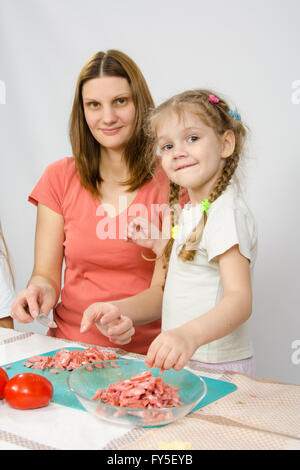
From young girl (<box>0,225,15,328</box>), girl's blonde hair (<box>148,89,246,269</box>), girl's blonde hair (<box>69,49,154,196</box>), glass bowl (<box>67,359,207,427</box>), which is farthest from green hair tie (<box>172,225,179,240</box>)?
young girl (<box>0,225,15,328</box>)

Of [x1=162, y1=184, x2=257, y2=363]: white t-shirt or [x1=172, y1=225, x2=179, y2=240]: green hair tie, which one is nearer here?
[x1=162, y1=184, x2=257, y2=363]: white t-shirt

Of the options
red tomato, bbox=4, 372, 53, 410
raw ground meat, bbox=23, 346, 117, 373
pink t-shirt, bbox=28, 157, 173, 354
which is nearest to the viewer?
red tomato, bbox=4, 372, 53, 410

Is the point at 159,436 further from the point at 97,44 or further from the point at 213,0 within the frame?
the point at 97,44

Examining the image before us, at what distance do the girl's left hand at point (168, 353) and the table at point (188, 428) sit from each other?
0.30 feet

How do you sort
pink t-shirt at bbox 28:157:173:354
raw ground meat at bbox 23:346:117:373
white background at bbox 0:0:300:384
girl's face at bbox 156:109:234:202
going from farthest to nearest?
white background at bbox 0:0:300:384, pink t-shirt at bbox 28:157:173:354, girl's face at bbox 156:109:234:202, raw ground meat at bbox 23:346:117:373

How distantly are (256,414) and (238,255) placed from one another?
1.13 ft

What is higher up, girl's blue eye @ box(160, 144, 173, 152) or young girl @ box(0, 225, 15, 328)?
girl's blue eye @ box(160, 144, 173, 152)

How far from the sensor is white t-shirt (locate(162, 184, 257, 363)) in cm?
113

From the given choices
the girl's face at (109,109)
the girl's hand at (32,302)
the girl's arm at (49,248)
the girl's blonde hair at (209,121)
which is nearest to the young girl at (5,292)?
the girl's arm at (49,248)

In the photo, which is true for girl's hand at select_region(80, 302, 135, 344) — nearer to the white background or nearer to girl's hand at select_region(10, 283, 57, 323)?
girl's hand at select_region(10, 283, 57, 323)

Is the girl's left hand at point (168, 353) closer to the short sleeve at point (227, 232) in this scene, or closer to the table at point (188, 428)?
the table at point (188, 428)

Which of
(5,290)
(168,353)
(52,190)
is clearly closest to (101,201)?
(52,190)

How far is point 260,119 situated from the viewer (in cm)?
194

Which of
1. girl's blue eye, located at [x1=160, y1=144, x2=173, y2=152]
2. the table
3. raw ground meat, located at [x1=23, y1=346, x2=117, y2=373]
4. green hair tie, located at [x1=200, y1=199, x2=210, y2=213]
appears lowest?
raw ground meat, located at [x1=23, y1=346, x2=117, y2=373]
